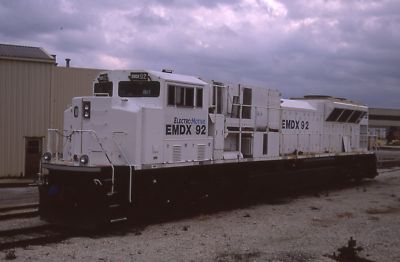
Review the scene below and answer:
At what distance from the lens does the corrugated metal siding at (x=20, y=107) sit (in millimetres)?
18562

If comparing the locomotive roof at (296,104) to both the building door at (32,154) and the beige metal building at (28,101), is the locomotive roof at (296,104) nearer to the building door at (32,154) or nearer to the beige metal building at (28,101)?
the beige metal building at (28,101)

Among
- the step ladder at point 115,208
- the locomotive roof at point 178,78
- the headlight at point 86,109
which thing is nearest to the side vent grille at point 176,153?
the locomotive roof at point 178,78

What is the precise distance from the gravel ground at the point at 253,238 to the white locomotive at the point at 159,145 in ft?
2.56

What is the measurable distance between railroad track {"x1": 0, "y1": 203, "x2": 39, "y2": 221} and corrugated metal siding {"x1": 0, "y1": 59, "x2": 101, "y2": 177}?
6800mm

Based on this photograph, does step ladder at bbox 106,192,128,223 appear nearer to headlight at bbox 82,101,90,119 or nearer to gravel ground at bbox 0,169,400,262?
gravel ground at bbox 0,169,400,262

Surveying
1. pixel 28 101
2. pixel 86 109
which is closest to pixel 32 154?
pixel 28 101

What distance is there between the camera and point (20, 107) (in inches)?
745

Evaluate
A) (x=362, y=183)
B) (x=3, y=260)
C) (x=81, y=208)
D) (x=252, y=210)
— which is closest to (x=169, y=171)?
(x=81, y=208)

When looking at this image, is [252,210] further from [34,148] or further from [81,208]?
[34,148]

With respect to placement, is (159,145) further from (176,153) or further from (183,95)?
(183,95)

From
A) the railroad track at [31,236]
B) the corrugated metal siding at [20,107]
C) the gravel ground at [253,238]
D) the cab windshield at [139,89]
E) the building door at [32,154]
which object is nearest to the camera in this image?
the gravel ground at [253,238]

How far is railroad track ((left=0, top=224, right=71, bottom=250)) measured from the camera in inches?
340

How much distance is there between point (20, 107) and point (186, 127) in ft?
33.0

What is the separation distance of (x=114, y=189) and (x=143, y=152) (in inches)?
41.5
